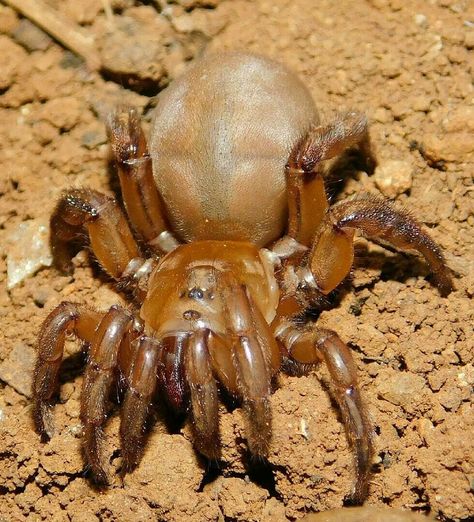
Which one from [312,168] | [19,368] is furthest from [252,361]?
[19,368]

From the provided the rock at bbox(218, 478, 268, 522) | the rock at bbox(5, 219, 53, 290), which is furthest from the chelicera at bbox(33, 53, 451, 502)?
the rock at bbox(218, 478, 268, 522)

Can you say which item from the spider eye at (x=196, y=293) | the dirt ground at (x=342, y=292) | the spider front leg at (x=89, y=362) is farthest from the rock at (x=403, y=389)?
the spider front leg at (x=89, y=362)

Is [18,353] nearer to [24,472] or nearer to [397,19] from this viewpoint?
[24,472]

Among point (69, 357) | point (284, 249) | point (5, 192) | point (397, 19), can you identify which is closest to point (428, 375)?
point (284, 249)

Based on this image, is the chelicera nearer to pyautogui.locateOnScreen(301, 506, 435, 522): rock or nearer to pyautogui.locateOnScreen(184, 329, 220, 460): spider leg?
pyautogui.locateOnScreen(184, 329, 220, 460): spider leg

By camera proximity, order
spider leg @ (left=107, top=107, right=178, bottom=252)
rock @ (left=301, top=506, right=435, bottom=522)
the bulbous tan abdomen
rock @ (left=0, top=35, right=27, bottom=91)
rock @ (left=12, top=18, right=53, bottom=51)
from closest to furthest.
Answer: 1. rock @ (left=301, top=506, right=435, bottom=522)
2. the bulbous tan abdomen
3. spider leg @ (left=107, top=107, right=178, bottom=252)
4. rock @ (left=0, top=35, right=27, bottom=91)
5. rock @ (left=12, top=18, right=53, bottom=51)

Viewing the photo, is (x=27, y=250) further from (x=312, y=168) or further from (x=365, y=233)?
(x=365, y=233)

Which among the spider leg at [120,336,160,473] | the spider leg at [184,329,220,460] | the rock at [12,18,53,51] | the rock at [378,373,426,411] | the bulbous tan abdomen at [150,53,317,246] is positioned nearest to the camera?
the spider leg at [184,329,220,460]
